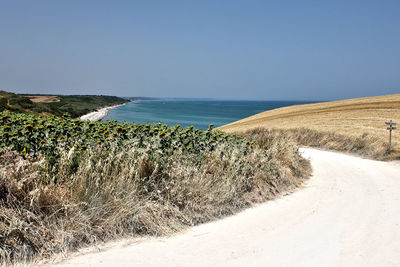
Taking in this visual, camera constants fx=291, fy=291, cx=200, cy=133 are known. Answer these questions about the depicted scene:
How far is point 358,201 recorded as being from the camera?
20.1 feet

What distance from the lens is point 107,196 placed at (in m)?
4.08

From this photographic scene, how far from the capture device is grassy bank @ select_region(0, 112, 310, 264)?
3463 mm

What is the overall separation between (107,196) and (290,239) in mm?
2660

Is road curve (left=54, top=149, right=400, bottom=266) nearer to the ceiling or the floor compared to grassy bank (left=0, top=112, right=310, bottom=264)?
nearer to the floor

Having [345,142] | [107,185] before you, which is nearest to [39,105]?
[345,142]

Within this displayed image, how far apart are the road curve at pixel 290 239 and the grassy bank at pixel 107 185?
0.30 metres

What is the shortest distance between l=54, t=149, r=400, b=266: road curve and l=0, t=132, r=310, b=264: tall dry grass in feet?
0.91

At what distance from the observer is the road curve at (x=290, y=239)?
3504mm

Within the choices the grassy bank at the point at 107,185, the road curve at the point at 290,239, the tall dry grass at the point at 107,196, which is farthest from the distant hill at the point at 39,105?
the road curve at the point at 290,239

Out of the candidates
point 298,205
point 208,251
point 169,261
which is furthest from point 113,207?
point 298,205

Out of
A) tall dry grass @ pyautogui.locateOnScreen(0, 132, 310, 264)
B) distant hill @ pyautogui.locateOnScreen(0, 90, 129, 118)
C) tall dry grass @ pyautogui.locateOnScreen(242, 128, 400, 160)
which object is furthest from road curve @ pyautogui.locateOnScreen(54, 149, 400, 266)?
distant hill @ pyautogui.locateOnScreen(0, 90, 129, 118)

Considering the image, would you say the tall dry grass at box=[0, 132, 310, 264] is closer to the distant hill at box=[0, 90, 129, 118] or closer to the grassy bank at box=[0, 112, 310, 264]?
the grassy bank at box=[0, 112, 310, 264]

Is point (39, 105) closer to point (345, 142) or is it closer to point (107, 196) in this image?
point (345, 142)

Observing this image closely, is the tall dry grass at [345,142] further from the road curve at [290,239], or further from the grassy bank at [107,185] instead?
the grassy bank at [107,185]
